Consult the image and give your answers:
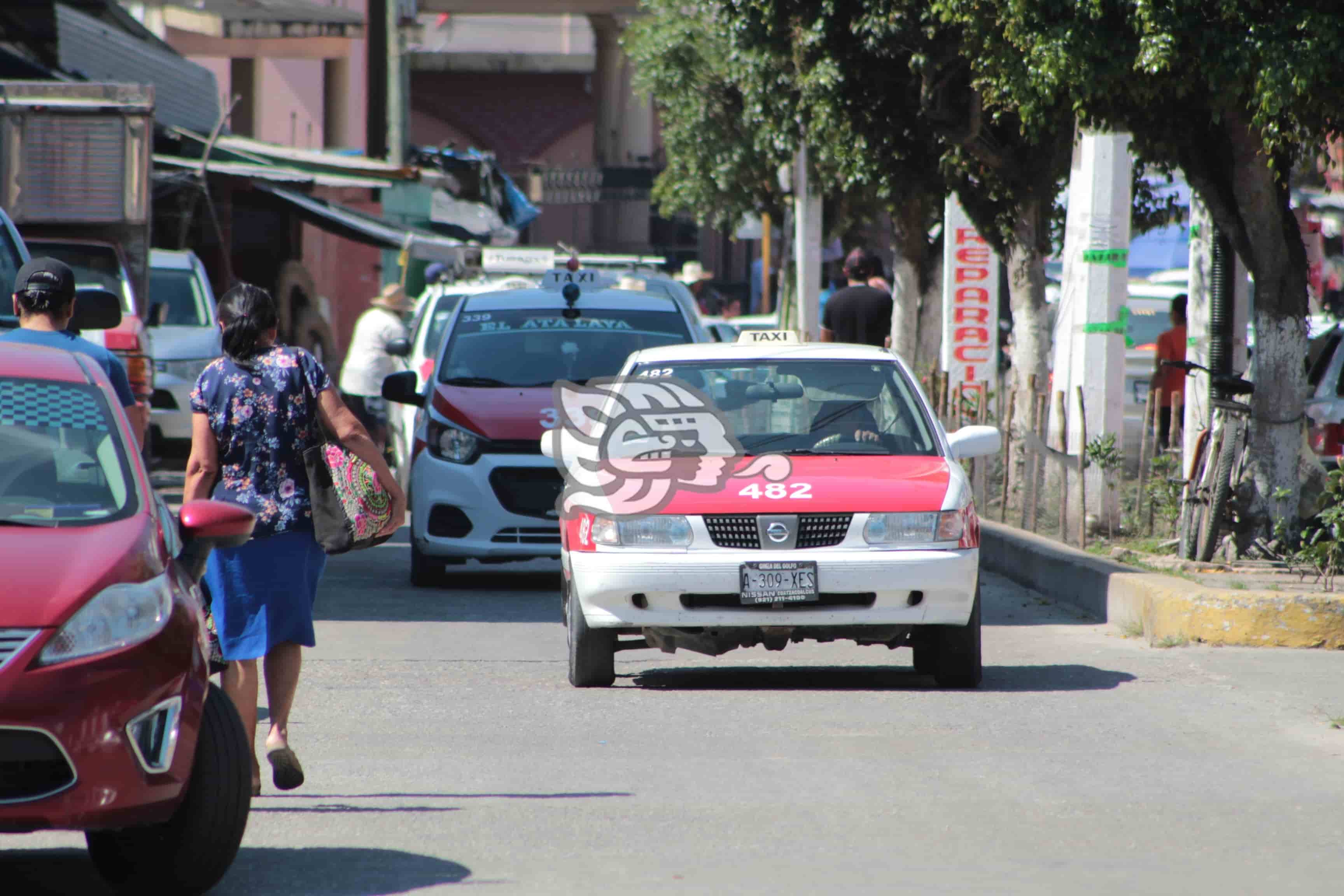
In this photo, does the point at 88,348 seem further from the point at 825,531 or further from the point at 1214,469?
the point at 1214,469

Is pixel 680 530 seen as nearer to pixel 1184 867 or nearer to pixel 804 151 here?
pixel 1184 867

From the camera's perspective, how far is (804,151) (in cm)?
2778

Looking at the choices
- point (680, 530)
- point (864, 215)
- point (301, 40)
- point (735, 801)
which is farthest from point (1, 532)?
point (864, 215)

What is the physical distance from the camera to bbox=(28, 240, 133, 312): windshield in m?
16.5

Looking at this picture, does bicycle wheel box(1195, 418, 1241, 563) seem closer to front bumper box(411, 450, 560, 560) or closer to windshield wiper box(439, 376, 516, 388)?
front bumper box(411, 450, 560, 560)

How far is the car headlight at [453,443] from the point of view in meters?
13.2

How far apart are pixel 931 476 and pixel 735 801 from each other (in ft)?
9.00

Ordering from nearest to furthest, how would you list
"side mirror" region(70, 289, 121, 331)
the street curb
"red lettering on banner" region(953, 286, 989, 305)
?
1. "side mirror" region(70, 289, 121, 331)
2. the street curb
3. "red lettering on banner" region(953, 286, 989, 305)

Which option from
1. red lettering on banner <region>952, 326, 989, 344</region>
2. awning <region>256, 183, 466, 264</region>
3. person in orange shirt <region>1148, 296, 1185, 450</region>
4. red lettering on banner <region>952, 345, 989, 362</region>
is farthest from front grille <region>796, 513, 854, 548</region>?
awning <region>256, 183, 466, 264</region>

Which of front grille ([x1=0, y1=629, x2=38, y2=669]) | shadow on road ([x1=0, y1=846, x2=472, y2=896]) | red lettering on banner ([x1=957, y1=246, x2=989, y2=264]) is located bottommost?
shadow on road ([x1=0, y1=846, x2=472, y2=896])

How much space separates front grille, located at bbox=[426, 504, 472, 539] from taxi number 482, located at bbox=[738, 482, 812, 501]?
4328 mm

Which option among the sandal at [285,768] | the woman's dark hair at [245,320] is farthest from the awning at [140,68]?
the sandal at [285,768]

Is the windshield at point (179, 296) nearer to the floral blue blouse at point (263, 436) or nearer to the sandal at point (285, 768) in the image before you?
the floral blue blouse at point (263, 436)

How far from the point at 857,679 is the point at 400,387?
420 centimetres
